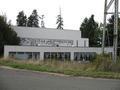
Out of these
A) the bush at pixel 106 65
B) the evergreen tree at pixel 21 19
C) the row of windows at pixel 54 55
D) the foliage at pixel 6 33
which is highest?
the evergreen tree at pixel 21 19

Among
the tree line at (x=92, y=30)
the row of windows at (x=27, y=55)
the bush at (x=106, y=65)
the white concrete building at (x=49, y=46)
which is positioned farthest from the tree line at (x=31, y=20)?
the bush at (x=106, y=65)

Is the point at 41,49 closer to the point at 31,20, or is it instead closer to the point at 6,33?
the point at 6,33

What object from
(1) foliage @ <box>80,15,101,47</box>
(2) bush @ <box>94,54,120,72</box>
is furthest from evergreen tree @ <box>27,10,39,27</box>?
(2) bush @ <box>94,54,120,72</box>

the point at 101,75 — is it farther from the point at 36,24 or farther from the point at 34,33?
the point at 36,24

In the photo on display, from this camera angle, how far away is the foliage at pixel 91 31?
331 ft

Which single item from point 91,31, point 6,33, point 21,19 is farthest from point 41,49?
point 21,19

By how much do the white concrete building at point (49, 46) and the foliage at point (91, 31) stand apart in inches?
830

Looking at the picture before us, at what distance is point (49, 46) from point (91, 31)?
4465cm

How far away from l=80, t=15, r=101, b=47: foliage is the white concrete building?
21.1 meters

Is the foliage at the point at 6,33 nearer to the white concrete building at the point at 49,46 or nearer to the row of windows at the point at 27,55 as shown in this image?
the white concrete building at the point at 49,46

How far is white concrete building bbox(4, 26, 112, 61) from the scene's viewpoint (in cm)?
5998

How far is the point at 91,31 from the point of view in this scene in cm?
10731

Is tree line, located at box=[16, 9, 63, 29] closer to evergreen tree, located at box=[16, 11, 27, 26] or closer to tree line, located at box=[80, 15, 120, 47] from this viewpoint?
evergreen tree, located at box=[16, 11, 27, 26]

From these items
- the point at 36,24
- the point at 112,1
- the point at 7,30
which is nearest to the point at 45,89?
the point at 112,1
